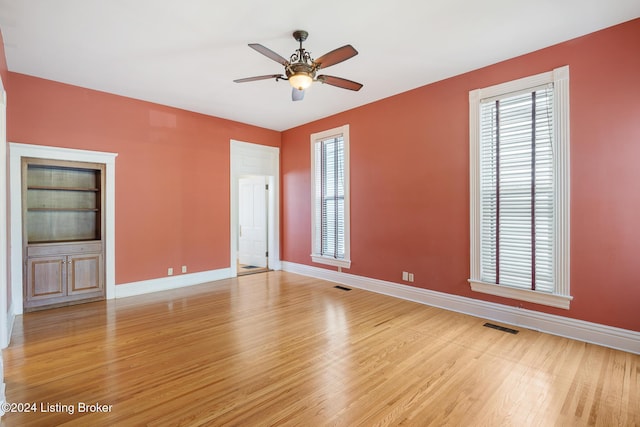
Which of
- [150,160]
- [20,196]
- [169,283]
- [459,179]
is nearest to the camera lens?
[20,196]

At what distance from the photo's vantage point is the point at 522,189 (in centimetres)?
353

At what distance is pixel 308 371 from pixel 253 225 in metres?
5.16

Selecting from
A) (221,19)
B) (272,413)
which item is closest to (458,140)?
(221,19)

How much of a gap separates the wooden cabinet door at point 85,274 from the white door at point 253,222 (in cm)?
323

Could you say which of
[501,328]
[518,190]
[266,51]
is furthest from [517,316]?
[266,51]

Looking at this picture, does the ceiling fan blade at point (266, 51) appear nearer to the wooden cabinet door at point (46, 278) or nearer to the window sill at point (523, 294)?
the window sill at point (523, 294)

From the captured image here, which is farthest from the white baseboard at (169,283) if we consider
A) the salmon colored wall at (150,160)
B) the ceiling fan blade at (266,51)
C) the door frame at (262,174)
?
the ceiling fan blade at (266,51)

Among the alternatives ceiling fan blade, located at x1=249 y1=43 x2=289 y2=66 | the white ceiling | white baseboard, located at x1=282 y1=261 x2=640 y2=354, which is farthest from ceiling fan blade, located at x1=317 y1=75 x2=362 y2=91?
white baseboard, located at x1=282 y1=261 x2=640 y2=354

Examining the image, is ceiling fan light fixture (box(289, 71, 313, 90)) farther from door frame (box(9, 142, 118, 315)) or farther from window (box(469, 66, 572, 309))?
door frame (box(9, 142, 118, 315))

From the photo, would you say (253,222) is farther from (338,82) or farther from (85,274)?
(338,82)

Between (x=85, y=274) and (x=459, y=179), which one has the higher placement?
(x=459, y=179)

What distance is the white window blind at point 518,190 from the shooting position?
3377 mm

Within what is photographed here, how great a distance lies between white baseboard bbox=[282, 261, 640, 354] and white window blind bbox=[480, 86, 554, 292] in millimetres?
330

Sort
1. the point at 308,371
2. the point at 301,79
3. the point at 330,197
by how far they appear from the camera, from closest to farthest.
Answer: the point at 308,371 → the point at 301,79 → the point at 330,197
